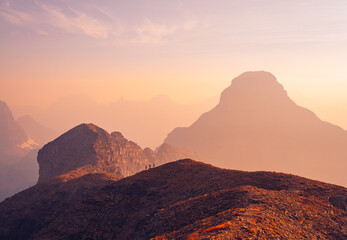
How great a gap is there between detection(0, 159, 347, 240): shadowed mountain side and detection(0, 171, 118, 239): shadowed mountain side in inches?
11.2

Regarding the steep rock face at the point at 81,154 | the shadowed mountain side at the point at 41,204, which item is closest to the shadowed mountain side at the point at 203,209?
the shadowed mountain side at the point at 41,204

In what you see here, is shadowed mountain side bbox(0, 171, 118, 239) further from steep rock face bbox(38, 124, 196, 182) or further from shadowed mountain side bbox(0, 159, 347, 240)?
steep rock face bbox(38, 124, 196, 182)

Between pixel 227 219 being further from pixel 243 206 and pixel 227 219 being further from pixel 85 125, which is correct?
pixel 85 125

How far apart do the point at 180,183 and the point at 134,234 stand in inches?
410

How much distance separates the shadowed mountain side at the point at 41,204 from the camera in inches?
1657

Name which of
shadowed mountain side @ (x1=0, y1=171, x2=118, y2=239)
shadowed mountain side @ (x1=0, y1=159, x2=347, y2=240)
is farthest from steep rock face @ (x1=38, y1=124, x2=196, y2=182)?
shadowed mountain side @ (x1=0, y1=159, x2=347, y2=240)

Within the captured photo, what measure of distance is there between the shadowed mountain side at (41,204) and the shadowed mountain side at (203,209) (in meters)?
0.29

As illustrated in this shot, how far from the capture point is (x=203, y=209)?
2142cm

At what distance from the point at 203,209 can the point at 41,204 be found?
3577 cm

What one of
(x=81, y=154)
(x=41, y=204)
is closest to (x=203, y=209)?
(x=41, y=204)

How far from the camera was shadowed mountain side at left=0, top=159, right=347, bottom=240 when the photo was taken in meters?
16.6

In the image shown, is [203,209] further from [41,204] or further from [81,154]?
[81,154]

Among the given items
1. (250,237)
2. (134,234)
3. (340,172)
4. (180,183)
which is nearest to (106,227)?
(134,234)

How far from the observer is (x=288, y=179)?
28.5 m
